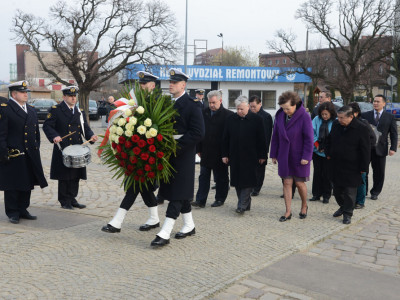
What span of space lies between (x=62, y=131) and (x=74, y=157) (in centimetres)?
66

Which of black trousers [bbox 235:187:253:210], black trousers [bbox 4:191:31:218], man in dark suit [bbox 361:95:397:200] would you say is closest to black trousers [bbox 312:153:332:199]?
man in dark suit [bbox 361:95:397:200]

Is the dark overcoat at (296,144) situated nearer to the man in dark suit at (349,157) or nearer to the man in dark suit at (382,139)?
the man in dark suit at (349,157)

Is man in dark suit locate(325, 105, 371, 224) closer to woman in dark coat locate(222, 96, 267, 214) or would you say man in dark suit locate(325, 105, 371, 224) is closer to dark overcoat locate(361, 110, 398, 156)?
woman in dark coat locate(222, 96, 267, 214)

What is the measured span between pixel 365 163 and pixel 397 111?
104 ft

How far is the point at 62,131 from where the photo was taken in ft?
23.9

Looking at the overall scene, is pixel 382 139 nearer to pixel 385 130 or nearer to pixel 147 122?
pixel 385 130

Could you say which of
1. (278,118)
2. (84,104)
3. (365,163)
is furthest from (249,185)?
(84,104)

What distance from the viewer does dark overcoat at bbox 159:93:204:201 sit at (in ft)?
18.1

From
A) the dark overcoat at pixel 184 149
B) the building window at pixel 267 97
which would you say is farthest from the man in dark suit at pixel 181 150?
the building window at pixel 267 97

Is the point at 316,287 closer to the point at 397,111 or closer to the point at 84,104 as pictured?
the point at 84,104

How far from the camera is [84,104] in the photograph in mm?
28250

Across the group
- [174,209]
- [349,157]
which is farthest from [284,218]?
[174,209]

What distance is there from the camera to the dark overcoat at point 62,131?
23.7ft

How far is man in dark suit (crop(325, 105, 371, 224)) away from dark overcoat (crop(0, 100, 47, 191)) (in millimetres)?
4534
